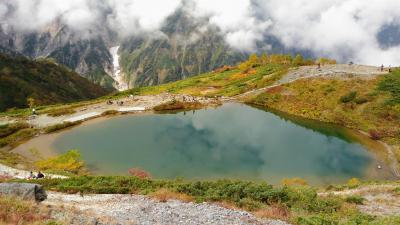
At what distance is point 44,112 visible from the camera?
13075 cm

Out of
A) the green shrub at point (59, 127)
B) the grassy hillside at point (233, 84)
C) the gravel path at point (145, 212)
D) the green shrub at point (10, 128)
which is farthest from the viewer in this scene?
the grassy hillside at point (233, 84)

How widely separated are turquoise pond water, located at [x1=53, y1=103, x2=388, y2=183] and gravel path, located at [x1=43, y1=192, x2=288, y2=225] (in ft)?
116

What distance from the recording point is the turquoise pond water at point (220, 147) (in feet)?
246

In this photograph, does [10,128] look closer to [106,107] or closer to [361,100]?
[106,107]

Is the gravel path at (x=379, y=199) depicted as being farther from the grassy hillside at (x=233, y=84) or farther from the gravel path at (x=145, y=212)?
the grassy hillside at (x=233, y=84)

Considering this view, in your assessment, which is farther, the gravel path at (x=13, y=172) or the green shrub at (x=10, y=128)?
the green shrub at (x=10, y=128)

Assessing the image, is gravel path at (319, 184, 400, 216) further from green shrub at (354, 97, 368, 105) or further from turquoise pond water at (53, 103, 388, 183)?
green shrub at (354, 97, 368, 105)

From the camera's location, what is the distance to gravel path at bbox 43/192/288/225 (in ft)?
94.3

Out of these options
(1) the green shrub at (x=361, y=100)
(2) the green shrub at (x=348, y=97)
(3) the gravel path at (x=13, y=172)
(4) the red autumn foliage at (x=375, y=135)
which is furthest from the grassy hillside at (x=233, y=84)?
(3) the gravel path at (x=13, y=172)

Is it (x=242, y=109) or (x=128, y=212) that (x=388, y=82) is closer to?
(x=242, y=109)

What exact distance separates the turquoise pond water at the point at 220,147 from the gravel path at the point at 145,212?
1392 inches

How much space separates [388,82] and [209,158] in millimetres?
75853

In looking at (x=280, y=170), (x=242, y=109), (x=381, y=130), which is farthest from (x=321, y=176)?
(x=242, y=109)

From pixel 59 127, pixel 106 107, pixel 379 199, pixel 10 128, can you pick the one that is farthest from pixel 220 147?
pixel 10 128
